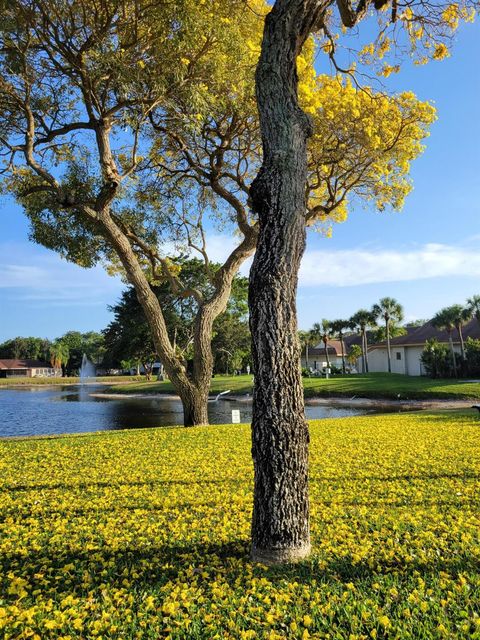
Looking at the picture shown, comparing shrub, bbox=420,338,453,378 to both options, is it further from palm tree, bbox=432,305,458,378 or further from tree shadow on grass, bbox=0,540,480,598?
tree shadow on grass, bbox=0,540,480,598

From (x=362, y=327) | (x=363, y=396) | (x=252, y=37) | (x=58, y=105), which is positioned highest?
(x=252, y=37)

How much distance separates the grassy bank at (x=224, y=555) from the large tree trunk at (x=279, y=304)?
17.7 inches

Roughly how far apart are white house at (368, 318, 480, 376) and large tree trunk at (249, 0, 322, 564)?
142 feet

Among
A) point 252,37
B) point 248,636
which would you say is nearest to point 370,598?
point 248,636

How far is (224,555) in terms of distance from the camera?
429 cm

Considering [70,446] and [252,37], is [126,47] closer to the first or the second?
[252,37]

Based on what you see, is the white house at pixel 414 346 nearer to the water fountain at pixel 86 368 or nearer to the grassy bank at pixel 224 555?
the grassy bank at pixel 224 555

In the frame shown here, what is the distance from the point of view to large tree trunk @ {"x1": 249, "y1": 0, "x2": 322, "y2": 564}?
4145 millimetres

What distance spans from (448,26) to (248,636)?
9.21m

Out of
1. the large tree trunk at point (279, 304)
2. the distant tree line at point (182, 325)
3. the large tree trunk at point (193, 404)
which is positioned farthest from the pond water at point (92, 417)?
the large tree trunk at point (279, 304)

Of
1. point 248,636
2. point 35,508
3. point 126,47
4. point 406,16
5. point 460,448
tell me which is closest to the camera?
point 248,636

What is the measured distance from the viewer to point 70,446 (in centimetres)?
1088

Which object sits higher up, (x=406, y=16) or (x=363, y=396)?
(x=406, y=16)

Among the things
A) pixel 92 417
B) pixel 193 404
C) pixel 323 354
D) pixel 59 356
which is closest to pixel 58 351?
pixel 59 356
